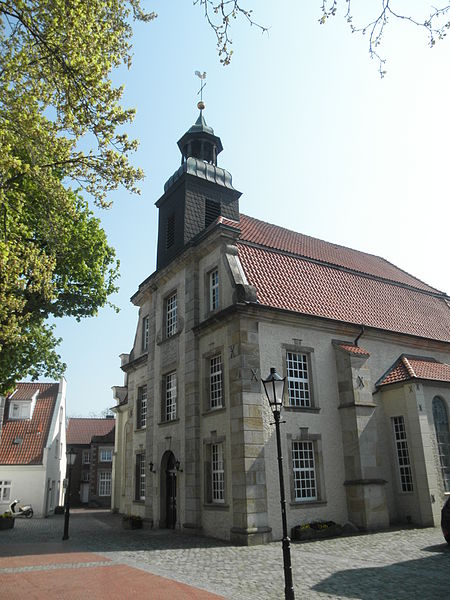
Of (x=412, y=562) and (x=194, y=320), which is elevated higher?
(x=194, y=320)

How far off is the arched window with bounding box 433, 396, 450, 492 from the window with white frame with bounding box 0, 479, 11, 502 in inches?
1020

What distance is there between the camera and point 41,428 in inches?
1380

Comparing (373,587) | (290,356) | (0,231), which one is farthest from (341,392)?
(0,231)

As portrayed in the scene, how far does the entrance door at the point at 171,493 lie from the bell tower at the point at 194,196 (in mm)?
9580

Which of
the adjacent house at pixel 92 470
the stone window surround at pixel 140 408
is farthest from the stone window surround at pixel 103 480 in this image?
the stone window surround at pixel 140 408

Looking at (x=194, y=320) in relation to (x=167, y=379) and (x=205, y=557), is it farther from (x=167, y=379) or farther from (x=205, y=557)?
(x=205, y=557)

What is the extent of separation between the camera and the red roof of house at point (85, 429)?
51812mm

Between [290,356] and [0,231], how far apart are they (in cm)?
1194

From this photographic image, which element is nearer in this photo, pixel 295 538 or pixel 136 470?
pixel 295 538

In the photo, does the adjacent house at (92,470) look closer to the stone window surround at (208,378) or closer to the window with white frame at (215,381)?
the stone window surround at (208,378)

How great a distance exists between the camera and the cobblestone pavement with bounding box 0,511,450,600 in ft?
30.0

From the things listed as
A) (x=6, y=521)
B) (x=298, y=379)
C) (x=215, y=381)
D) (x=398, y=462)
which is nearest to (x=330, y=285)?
(x=298, y=379)

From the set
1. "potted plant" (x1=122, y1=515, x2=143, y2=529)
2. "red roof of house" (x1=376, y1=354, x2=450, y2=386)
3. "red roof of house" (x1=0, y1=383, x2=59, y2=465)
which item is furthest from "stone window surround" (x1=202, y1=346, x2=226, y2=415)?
"red roof of house" (x1=0, y1=383, x2=59, y2=465)

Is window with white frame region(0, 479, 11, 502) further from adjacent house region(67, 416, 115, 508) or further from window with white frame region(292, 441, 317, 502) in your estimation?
window with white frame region(292, 441, 317, 502)
